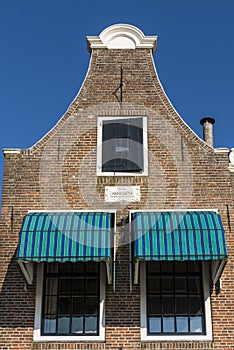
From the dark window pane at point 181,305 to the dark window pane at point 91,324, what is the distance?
1.98m

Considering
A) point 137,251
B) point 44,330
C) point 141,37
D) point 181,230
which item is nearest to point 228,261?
point 181,230

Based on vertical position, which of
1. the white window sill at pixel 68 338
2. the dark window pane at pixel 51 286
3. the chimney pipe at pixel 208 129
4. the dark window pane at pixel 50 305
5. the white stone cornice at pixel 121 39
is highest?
the white stone cornice at pixel 121 39

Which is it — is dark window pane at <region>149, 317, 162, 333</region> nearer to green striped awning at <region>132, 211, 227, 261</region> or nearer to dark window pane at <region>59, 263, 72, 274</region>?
green striped awning at <region>132, 211, 227, 261</region>

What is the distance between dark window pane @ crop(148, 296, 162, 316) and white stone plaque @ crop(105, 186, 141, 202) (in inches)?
99.5

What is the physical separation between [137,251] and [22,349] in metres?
3.54

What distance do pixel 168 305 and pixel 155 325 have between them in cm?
57

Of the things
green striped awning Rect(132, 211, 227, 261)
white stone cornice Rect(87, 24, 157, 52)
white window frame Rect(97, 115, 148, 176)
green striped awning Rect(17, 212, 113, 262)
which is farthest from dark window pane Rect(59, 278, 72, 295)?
white stone cornice Rect(87, 24, 157, 52)

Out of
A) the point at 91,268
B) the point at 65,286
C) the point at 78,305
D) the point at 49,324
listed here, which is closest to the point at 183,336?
the point at 78,305

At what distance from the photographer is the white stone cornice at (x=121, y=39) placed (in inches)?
665

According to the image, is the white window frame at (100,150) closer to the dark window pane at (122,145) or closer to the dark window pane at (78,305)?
the dark window pane at (122,145)

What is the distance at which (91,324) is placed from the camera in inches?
540

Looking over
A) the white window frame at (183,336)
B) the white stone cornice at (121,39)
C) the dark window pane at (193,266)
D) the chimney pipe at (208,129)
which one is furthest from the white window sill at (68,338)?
the white stone cornice at (121,39)

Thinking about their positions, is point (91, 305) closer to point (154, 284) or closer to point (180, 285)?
point (154, 284)

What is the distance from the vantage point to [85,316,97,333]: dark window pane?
1365cm
